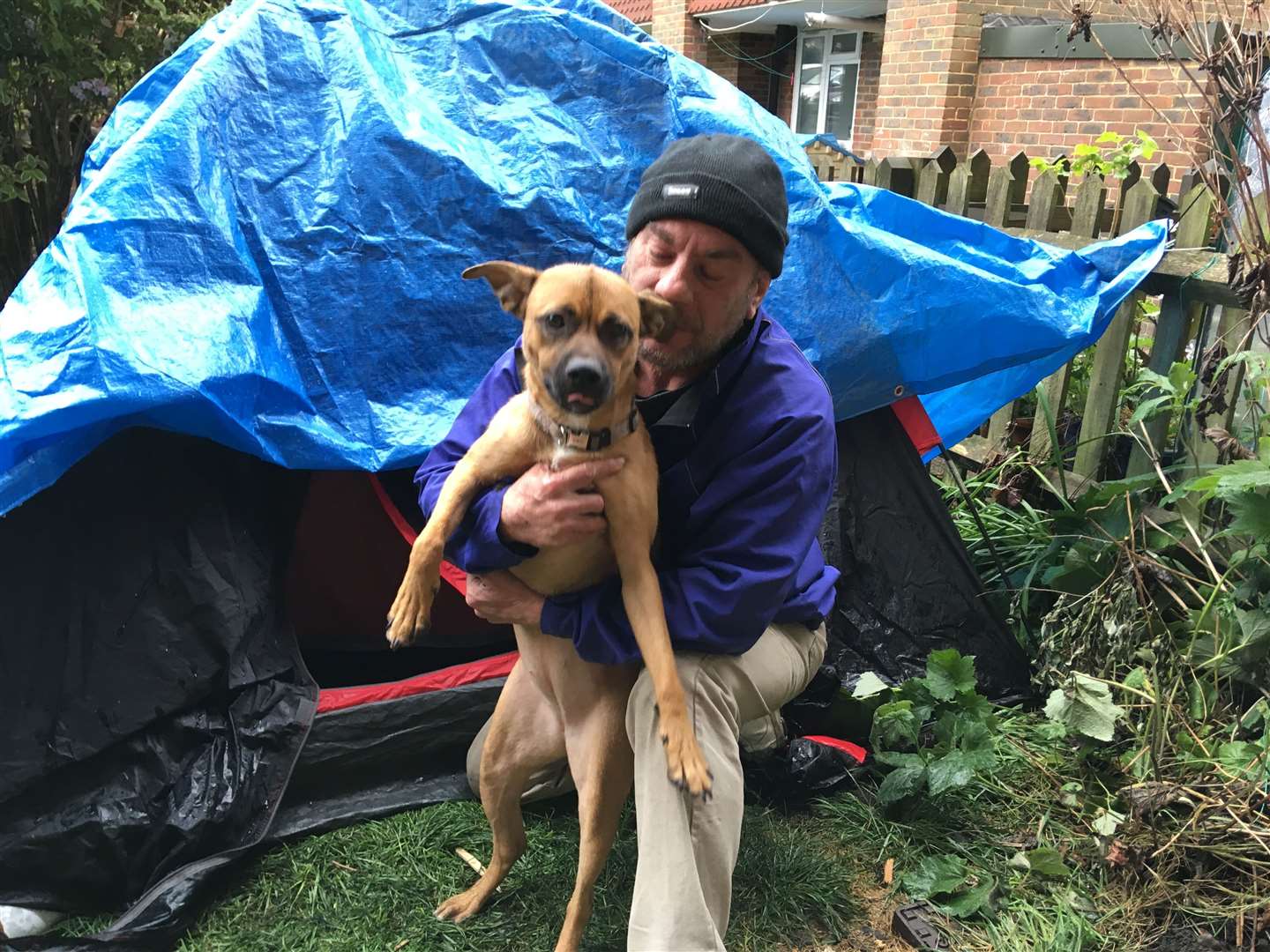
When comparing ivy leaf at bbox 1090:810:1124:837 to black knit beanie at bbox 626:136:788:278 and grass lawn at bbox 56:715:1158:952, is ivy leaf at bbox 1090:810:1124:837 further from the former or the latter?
black knit beanie at bbox 626:136:788:278

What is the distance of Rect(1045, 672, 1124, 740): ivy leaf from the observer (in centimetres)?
272

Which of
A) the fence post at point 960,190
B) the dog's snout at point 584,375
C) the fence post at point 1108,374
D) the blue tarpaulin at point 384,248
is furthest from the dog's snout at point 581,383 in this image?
the fence post at point 960,190

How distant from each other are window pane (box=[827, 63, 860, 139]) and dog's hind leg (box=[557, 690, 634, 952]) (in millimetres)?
12970

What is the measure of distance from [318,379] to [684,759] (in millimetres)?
1400

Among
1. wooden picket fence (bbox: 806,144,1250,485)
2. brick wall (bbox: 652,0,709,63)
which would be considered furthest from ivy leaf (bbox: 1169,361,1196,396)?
brick wall (bbox: 652,0,709,63)

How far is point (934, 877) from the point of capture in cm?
256

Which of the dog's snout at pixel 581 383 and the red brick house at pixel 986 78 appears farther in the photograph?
the red brick house at pixel 986 78

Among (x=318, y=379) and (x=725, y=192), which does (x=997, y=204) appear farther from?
(x=318, y=379)

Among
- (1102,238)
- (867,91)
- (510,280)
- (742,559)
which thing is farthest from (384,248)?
(867,91)

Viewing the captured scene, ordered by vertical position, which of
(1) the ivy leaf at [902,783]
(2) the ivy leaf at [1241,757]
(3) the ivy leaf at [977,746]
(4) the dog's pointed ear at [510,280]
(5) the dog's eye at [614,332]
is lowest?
(1) the ivy leaf at [902,783]

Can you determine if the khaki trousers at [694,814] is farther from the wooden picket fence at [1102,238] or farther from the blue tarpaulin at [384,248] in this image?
the wooden picket fence at [1102,238]

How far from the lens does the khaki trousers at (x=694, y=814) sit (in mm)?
1922

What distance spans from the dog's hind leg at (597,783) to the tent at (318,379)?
2.53 ft

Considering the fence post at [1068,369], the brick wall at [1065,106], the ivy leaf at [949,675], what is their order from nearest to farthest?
the ivy leaf at [949,675] < the fence post at [1068,369] < the brick wall at [1065,106]
